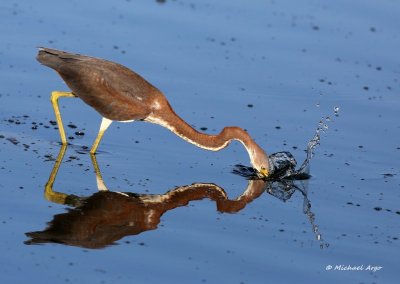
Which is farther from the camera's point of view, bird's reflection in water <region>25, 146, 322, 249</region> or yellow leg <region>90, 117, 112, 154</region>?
yellow leg <region>90, 117, 112, 154</region>

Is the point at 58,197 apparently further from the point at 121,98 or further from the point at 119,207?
the point at 121,98

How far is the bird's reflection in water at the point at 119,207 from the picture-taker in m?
9.14

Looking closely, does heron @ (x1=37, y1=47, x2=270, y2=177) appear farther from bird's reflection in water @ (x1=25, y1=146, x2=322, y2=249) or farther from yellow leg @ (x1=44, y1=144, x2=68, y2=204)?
yellow leg @ (x1=44, y1=144, x2=68, y2=204)

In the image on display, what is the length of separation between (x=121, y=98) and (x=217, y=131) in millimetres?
1508

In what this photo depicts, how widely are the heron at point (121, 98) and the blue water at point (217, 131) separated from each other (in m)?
→ 0.34

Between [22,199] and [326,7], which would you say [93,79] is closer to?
[22,199]

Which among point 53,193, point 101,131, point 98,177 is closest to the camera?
point 53,193

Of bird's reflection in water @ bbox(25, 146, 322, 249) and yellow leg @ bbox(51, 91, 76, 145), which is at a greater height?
yellow leg @ bbox(51, 91, 76, 145)

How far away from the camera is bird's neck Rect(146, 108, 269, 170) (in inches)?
437

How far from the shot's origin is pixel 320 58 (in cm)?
1496

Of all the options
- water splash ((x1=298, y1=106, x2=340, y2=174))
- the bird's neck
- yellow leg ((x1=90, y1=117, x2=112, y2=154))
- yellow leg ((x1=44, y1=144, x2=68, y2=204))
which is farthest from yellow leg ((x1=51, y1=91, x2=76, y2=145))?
water splash ((x1=298, y1=106, x2=340, y2=174))

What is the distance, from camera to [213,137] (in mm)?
11227

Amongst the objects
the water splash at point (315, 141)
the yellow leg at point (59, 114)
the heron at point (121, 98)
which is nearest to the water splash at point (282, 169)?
the water splash at point (315, 141)

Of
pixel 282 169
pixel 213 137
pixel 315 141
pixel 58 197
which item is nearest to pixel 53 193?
pixel 58 197
